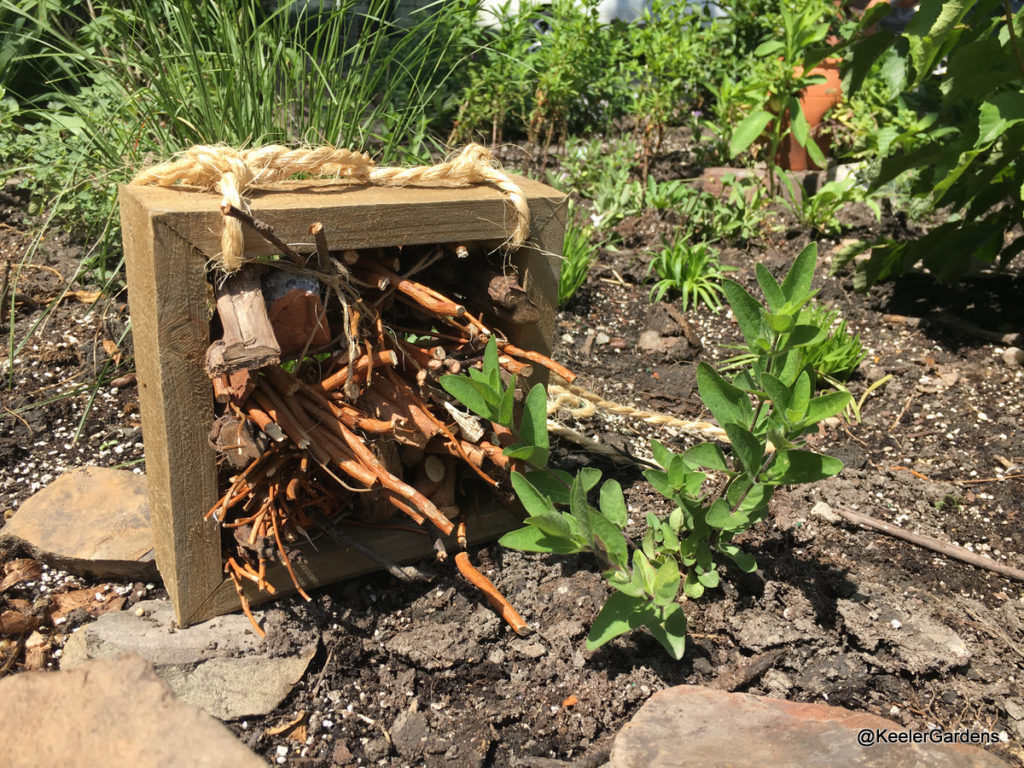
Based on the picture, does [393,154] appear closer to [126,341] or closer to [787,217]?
[126,341]

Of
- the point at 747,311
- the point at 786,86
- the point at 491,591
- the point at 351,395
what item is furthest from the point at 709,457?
the point at 786,86

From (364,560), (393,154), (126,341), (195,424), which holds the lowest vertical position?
(364,560)

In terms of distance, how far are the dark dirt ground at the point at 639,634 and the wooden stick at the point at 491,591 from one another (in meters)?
0.04

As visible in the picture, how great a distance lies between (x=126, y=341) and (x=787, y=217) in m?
2.70

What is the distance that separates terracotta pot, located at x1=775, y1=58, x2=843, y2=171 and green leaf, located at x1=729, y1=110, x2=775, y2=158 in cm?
38

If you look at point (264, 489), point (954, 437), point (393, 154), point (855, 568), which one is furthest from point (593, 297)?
point (264, 489)

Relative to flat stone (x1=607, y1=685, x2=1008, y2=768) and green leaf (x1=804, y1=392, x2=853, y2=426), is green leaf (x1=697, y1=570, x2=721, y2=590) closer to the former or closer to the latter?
flat stone (x1=607, y1=685, x2=1008, y2=768)

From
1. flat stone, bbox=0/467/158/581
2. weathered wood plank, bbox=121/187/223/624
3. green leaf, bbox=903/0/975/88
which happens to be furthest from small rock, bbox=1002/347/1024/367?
flat stone, bbox=0/467/158/581

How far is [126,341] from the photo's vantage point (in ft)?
8.38

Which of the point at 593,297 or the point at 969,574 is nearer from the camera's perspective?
the point at 969,574

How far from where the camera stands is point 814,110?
4328 millimetres

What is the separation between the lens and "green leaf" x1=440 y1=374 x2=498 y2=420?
150 cm

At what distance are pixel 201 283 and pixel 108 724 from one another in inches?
27.2

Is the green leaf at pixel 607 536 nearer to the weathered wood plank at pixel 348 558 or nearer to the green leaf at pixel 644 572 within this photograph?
the green leaf at pixel 644 572
